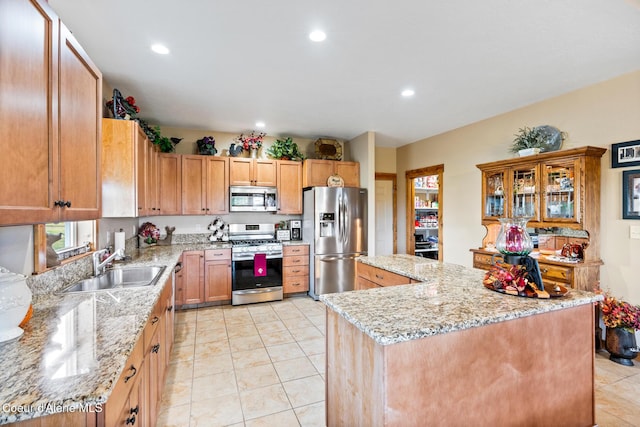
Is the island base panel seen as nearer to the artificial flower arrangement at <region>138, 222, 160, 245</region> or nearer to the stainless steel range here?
the stainless steel range

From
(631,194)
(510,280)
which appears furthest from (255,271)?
(631,194)

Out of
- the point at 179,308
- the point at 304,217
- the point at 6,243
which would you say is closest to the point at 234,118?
the point at 304,217

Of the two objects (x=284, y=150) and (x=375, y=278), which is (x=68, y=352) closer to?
(x=375, y=278)

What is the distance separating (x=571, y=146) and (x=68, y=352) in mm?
4363

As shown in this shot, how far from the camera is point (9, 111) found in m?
0.94

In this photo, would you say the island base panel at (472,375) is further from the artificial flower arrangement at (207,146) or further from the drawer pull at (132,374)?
the artificial flower arrangement at (207,146)

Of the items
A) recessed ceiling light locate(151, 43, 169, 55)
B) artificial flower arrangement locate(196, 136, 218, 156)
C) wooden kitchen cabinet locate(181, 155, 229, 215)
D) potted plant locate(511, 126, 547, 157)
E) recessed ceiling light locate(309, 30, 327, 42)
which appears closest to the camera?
recessed ceiling light locate(309, 30, 327, 42)

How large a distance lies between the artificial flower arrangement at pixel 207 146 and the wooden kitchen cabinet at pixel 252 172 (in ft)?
1.04

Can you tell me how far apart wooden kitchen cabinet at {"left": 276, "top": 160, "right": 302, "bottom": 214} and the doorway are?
214cm

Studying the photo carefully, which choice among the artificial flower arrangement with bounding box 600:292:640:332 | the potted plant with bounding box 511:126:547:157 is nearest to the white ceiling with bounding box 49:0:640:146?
the potted plant with bounding box 511:126:547:157

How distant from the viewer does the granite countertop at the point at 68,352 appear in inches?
31.9

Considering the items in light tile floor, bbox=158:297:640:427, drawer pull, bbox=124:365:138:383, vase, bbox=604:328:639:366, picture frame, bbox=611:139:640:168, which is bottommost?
light tile floor, bbox=158:297:640:427

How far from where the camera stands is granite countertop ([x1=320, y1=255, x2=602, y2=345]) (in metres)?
1.23

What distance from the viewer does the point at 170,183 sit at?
14.1 ft
